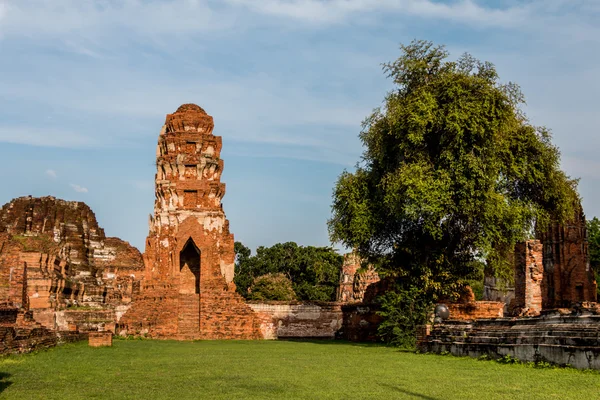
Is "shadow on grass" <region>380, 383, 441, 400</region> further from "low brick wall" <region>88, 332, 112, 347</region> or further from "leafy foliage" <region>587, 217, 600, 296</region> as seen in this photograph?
"leafy foliage" <region>587, 217, 600, 296</region>

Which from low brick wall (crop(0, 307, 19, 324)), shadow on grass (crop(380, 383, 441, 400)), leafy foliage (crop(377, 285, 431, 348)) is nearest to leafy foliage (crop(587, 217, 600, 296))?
leafy foliage (crop(377, 285, 431, 348))

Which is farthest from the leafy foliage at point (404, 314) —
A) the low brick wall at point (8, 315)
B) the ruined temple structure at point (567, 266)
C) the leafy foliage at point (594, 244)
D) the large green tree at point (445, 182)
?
the leafy foliage at point (594, 244)

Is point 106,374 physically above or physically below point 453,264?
below

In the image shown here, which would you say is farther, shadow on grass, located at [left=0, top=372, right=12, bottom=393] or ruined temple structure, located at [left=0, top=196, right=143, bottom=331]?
ruined temple structure, located at [left=0, top=196, right=143, bottom=331]

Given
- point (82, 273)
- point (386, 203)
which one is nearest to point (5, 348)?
point (386, 203)

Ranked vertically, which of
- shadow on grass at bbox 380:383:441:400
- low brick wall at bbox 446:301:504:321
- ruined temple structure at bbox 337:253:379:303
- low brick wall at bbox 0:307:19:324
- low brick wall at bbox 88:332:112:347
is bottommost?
low brick wall at bbox 88:332:112:347

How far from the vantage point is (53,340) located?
1831 centimetres

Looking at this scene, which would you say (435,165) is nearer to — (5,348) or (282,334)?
(282,334)

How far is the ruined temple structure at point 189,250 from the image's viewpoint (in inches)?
1010

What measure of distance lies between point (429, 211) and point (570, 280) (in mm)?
12996

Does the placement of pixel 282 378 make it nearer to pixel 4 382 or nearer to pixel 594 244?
pixel 4 382

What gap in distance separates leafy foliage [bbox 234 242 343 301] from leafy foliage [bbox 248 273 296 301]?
16.3 ft

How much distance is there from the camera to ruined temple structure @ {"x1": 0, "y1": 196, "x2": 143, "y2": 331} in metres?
26.8

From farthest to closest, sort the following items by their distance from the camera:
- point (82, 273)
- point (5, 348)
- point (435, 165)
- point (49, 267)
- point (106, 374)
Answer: point (82, 273) < point (49, 267) < point (435, 165) < point (5, 348) < point (106, 374)
